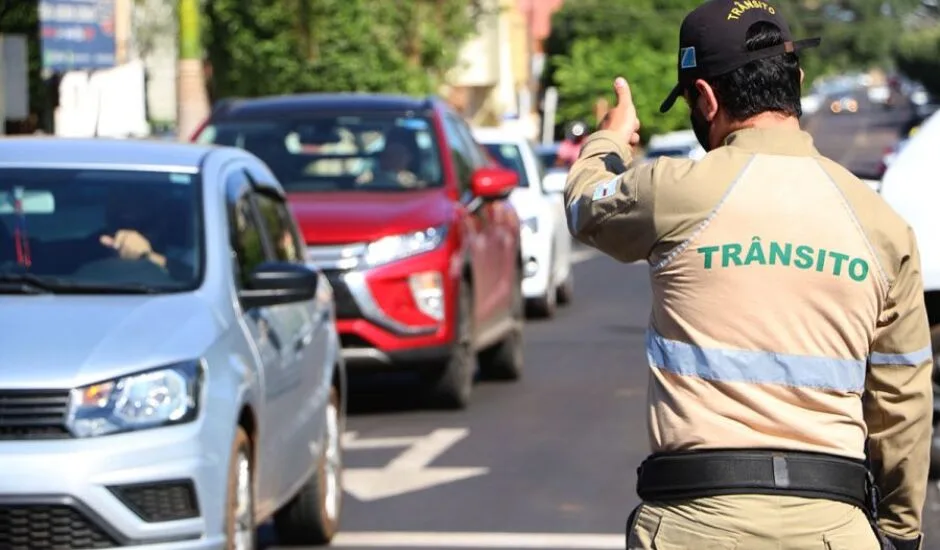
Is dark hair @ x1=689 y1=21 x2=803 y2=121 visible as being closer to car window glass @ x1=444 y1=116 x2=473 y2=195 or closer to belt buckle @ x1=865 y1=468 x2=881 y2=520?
belt buckle @ x1=865 y1=468 x2=881 y2=520

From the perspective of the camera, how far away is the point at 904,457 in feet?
13.3

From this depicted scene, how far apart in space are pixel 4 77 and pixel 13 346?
287 inches

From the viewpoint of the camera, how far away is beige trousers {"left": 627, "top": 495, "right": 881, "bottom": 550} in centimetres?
377

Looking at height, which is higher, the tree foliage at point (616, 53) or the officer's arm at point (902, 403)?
the officer's arm at point (902, 403)

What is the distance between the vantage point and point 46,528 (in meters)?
6.40

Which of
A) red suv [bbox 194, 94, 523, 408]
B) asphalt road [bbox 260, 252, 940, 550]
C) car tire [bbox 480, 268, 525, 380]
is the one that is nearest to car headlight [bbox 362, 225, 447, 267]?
red suv [bbox 194, 94, 523, 408]

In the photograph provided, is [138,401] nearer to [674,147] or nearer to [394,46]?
[394,46]

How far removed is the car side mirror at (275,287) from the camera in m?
7.51

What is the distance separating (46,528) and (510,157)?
45.9 feet

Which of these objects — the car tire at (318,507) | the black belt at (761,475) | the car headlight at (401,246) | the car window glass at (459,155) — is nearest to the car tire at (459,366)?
the car headlight at (401,246)

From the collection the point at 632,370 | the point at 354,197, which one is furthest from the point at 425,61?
the point at 354,197

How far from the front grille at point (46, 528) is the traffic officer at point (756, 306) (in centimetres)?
285

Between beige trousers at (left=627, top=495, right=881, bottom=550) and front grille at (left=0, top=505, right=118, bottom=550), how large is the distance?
296 cm

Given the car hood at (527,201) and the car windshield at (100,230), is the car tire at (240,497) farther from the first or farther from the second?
the car hood at (527,201)
